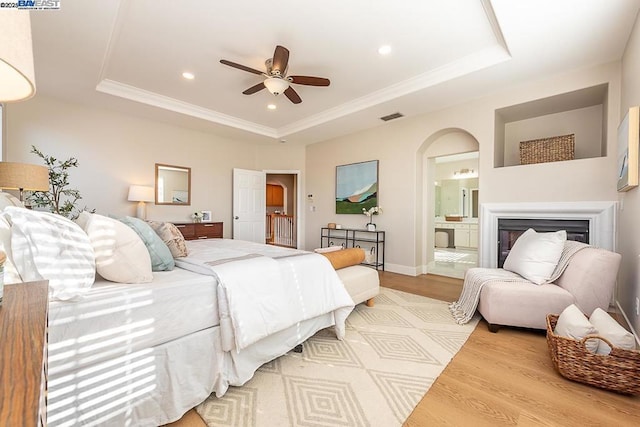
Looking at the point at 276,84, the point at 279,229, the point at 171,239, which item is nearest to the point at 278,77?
the point at 276,84

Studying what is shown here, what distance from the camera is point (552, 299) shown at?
7.54ft

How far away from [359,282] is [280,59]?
231 centimetres

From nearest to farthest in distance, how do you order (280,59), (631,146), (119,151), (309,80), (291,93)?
(631,146) → (280,59) → (309,80) → (291,93) → (119,151)

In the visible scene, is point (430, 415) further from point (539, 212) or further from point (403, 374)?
point (539, 212)

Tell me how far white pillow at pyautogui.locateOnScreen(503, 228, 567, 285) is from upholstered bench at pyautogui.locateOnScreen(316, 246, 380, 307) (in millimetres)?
1398

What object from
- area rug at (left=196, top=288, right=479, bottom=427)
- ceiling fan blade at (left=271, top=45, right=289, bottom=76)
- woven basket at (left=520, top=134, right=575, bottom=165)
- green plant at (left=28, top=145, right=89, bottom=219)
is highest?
ceiling fan blade at (left=271, top=45, right=289, bottom=76)

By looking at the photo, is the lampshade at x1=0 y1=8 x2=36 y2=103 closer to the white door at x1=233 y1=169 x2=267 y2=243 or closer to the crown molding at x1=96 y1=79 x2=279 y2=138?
the crown molding at x1=96 y1=79 x2=279 y2=138

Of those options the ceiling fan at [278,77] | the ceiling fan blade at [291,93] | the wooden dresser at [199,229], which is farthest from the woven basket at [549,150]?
the wooden dresser at [199,229]

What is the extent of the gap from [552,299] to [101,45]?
186 inches

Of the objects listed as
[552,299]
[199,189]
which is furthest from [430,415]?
[199,189]

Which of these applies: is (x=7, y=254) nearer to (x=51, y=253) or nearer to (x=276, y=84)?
(x=51, y=253)

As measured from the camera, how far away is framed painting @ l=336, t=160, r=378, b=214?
514 centimetres

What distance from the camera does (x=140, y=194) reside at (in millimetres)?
4301

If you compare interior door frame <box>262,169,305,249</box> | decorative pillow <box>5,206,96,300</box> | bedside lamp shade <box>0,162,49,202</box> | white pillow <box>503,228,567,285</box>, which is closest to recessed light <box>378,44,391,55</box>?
white pillow <box>503,228,567,285</box>
